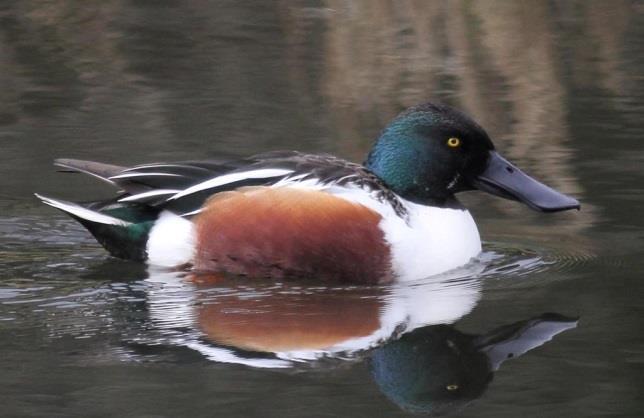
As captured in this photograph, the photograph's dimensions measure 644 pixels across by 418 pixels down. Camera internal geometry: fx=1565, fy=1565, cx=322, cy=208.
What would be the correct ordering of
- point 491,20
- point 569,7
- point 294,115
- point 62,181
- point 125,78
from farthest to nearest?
1. point 569,7
2. point 491,20
3. point 125,78
4. point 294,115
5. point 62,181

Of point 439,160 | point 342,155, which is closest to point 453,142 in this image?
point 439,160

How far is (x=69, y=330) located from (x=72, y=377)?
0.68 m

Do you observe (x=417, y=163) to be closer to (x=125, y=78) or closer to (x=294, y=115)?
(x=294, y=115)

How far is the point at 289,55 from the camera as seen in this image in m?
11.5

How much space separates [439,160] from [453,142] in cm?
11

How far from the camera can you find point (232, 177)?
23.6 feet

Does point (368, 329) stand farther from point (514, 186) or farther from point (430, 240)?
point (514, 186)

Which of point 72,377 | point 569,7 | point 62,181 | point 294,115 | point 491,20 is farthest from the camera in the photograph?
point 569,7

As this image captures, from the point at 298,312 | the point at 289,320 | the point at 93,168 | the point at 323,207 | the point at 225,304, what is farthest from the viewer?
the point at 93,168

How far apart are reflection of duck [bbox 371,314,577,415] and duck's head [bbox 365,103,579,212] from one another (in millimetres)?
1161

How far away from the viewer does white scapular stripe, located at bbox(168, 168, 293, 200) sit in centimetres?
717

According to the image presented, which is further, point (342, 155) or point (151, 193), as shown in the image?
point (342, 155)

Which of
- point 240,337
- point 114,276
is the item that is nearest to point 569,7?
point 114,276

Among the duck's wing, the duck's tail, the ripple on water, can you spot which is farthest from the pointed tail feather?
the ripple on water
